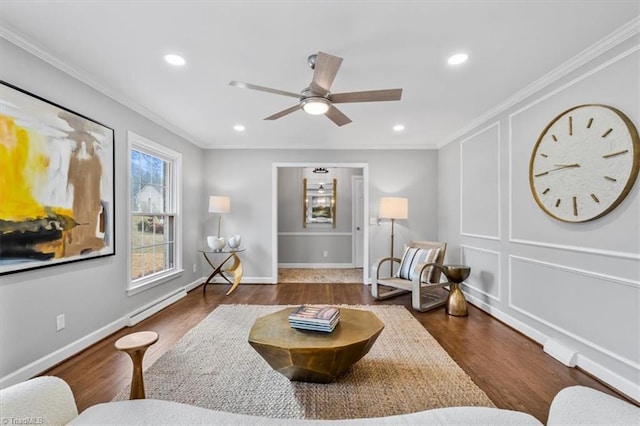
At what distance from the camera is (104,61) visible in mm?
2373

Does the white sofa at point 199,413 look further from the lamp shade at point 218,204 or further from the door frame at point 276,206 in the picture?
the door frame at point 276,206

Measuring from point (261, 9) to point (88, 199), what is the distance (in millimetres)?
2218

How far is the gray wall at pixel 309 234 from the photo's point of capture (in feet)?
22.7

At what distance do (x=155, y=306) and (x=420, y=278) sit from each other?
10.8 feet

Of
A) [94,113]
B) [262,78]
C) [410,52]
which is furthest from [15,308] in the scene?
[410,52]

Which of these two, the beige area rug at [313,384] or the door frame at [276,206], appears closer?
the beige area rug at [313,384]

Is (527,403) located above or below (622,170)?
below

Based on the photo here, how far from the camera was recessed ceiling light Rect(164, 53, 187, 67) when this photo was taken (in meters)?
2.28

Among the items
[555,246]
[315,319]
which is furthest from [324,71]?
[555,246]

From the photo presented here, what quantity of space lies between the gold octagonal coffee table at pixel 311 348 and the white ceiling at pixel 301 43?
2051mm

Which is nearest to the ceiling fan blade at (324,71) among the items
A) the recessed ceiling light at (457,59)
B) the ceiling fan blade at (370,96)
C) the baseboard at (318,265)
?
the ceiling fan blade at (370,96)

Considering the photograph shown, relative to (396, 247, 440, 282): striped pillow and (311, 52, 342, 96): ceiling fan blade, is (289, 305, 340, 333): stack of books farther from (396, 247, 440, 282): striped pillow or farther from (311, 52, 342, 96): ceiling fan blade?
(396, 247, 440, 282): striped pillow

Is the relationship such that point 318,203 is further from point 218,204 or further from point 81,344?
point 81,344

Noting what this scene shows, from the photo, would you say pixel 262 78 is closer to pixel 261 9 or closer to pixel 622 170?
pixel 261 9
